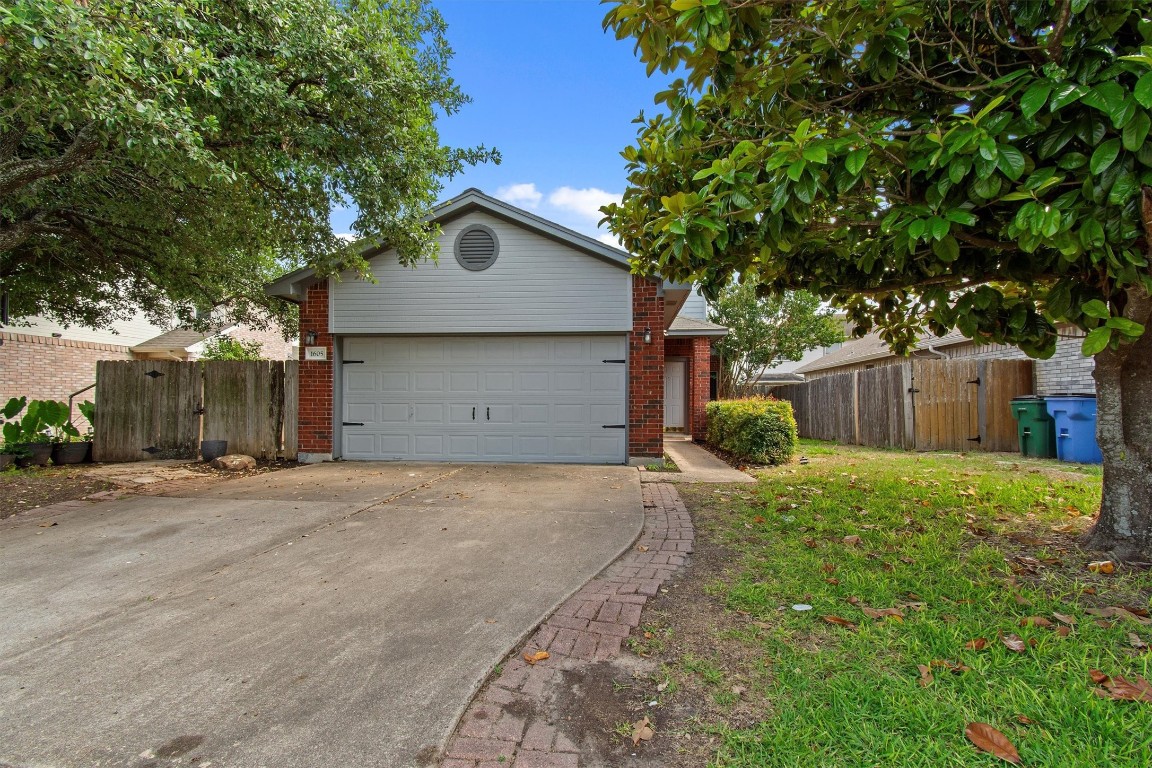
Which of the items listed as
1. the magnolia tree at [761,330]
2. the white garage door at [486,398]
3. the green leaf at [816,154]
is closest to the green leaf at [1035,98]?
the green leaf at [816,154]

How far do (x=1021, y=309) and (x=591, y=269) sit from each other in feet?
19.3

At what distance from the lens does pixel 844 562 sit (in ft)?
12.1

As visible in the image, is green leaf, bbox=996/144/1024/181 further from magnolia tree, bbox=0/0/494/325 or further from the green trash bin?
the green trash bin

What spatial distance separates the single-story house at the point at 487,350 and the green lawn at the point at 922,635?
12.0ft

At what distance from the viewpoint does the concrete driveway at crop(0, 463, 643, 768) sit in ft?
6.61

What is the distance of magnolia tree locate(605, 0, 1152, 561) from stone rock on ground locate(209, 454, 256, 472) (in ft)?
23.9

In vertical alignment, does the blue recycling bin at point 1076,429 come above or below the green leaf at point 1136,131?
below

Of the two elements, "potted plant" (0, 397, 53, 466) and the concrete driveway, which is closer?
the concrete driveway

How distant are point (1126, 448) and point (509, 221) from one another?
7.61m

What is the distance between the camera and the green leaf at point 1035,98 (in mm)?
2426

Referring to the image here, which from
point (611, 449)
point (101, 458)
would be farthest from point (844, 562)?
point (101, 458)

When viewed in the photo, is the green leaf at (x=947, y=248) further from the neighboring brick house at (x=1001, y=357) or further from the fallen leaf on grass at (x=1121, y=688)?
the fallen leaf on grass at (x=1121, y=688)

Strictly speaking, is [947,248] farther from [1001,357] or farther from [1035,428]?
[1001,357]

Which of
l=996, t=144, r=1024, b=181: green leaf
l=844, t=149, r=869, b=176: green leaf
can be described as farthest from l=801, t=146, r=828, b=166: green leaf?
l=996, t=144, r=1024, b=181: green leaf
